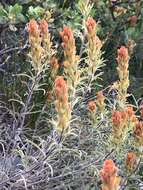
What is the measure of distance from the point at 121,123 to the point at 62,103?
30 centimetres

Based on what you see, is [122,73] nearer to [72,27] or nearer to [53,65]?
[53,65]

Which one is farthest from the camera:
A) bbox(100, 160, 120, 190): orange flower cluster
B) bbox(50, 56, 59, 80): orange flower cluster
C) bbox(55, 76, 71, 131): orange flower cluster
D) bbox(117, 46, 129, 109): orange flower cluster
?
bbox(50, 56, 59, 80): orange flower cluster

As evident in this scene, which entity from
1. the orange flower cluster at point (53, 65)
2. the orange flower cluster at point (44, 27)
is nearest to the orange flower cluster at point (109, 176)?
the orange flower cluster at point (44, 27)

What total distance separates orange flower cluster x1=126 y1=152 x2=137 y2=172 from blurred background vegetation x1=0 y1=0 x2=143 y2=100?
123cm

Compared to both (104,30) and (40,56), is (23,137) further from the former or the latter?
(104,30)

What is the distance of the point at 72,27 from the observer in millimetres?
3236

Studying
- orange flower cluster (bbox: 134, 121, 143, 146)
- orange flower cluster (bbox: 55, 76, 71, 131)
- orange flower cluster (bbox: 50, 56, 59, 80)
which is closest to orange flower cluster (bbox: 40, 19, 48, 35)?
orange flower cluster (bbox: 50, 56, 59, 80)

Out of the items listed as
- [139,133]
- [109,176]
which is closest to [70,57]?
[139,133]

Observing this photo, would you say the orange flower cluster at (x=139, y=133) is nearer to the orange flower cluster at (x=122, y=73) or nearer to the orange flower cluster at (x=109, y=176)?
the orange flower cluster at (x=122, y=73)

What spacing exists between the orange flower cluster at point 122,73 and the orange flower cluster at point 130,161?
41 centimetres

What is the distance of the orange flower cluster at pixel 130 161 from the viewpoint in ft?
6.68

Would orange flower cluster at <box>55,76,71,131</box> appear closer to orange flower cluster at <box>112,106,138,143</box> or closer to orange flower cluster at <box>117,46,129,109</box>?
orange flower cluster at <box>112,106,138,143</box>

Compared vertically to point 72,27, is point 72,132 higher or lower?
lower

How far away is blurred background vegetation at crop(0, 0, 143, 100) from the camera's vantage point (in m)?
3.13
